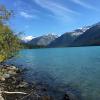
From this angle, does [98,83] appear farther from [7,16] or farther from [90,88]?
[7,16]

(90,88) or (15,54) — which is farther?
(15,54)

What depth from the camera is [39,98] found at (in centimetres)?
3306

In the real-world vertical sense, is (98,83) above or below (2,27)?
below

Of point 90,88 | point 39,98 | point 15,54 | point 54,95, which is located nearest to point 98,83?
point 90,88

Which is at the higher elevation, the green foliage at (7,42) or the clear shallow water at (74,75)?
the green foliage at (7,42)

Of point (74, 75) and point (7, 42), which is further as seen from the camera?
point (74, 75)

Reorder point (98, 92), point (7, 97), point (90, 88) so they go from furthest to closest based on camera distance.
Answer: point (90, 88)
point (98, 92)
point (7, 97)

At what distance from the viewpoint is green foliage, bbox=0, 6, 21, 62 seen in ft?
124

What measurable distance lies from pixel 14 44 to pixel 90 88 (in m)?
17.7

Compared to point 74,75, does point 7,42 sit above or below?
above

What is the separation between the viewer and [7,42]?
44.2 metres

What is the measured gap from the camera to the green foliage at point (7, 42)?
1485 inches

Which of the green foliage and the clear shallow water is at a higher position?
the green foliage

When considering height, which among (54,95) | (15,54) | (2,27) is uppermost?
(2,27)
